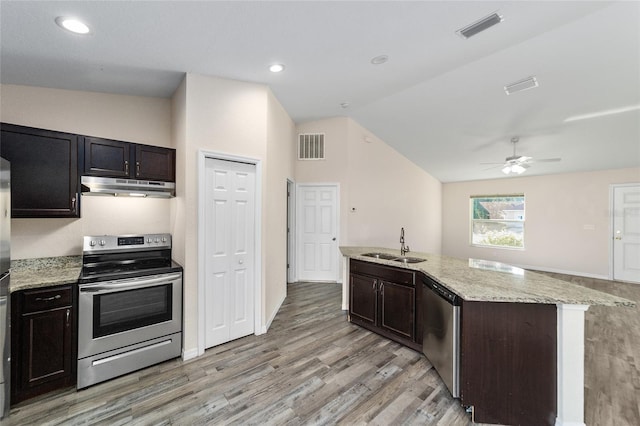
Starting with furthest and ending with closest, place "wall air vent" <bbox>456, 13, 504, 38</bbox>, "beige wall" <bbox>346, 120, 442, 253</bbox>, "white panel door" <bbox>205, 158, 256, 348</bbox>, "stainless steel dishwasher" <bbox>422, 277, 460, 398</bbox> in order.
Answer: "beige wall" <bbox>346, 120, 442, 253</bbox> < "white panel door" <bbox>205, 158, 256, 348</bbox> < "wall air vent" <bbox>456, 13, 504, 38</bbox> < "stainless steel dishwasher" <bbox>422, 277, 460, 398</bbox>

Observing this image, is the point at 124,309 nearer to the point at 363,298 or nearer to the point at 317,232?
the point at 363,298

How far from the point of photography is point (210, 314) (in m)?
2.80

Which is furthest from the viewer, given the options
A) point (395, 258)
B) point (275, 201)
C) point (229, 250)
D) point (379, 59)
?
point (275, 201)

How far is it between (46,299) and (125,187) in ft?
3.53

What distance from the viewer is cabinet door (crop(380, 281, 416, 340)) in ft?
9.04

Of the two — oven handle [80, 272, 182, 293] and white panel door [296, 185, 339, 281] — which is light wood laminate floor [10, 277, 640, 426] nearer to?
oven handle [80, 272, 182, 293]

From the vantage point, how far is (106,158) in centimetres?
253

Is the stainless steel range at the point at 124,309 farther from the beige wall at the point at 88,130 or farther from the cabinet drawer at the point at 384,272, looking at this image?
the cabinet drawer at the point at 384,272

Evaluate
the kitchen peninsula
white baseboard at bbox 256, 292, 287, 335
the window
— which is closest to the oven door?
white baseboard at bbox 256, 292, 287, 335

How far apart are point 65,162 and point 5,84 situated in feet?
3.54

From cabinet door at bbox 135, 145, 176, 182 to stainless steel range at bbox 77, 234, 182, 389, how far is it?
2.26 ft

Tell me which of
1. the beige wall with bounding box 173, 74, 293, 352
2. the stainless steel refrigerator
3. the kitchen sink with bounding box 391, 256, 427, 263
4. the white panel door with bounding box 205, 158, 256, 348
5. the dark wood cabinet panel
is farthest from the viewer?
the kitchen sink with bounding box 391, 256, 427, 263

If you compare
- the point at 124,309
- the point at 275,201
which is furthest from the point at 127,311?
the point at 275,201

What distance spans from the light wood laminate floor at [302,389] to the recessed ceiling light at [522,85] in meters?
3.10
